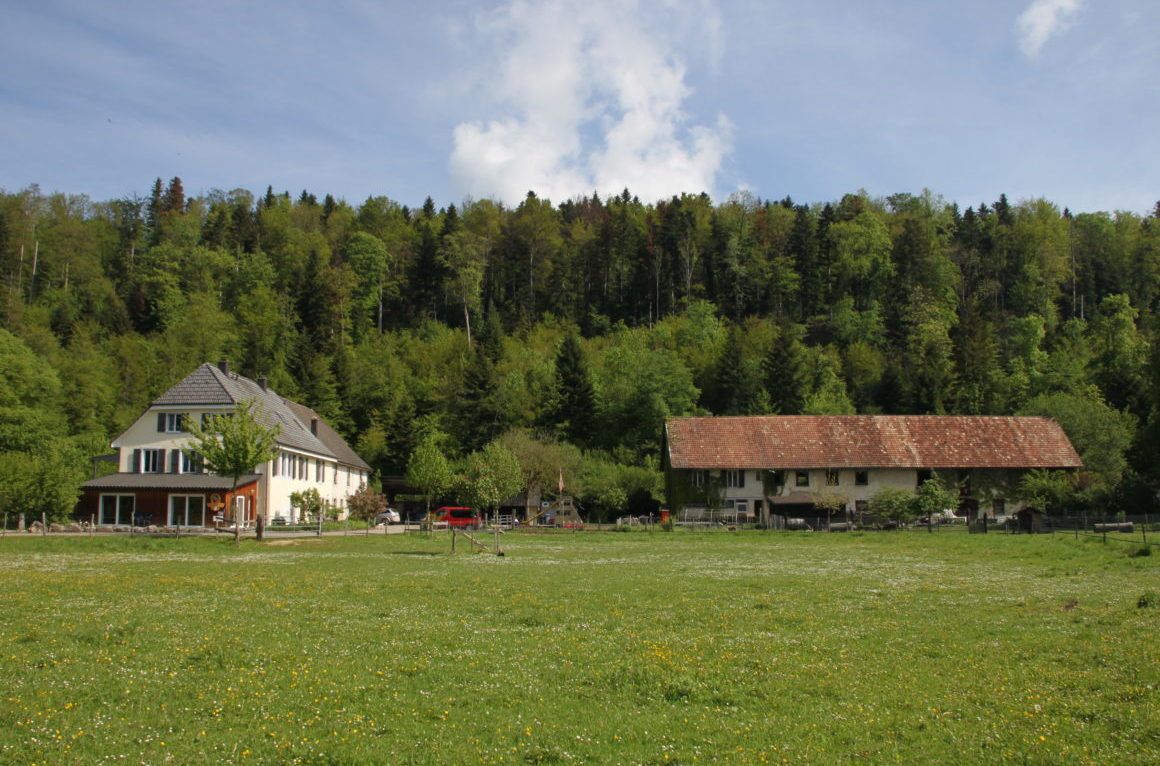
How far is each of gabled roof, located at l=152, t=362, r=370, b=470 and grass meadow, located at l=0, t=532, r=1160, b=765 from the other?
3294 centimetres

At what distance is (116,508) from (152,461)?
370cm

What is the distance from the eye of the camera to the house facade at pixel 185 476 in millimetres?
53312

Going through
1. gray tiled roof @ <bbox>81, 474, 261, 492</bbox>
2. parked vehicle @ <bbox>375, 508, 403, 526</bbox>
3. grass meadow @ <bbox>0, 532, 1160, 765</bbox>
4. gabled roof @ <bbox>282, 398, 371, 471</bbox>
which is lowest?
parked vehicle @ <bbox>375, 508, 403, 526</bbox>

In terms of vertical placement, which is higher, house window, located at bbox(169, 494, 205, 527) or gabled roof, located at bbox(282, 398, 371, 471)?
gabled roof, located at bbox(282, 398, 371, 471)

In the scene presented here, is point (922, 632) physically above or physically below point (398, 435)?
below

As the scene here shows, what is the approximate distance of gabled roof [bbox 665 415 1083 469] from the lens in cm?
6281

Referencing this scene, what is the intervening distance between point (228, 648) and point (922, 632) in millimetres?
11503

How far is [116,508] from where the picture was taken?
5375 cm

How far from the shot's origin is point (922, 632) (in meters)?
14.8

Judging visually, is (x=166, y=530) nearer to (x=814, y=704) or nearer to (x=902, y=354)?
(x=814, y=704)

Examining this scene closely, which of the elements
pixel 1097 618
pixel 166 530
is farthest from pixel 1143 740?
pixel 166 530

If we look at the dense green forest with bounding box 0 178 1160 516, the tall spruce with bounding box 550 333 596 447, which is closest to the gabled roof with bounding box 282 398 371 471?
the dense green forest with bounding box 0 178 1160 516

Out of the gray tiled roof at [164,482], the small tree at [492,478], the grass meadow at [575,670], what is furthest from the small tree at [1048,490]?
the gray tiled roof at [164,482]

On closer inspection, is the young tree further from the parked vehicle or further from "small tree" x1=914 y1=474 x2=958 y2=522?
"small tree" x1=914 y1=474 x2=958 y2=522
